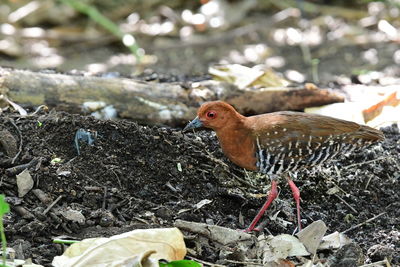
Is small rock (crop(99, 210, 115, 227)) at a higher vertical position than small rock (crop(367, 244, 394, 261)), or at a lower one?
higher

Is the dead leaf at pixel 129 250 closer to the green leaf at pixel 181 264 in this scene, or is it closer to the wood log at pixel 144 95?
the green leaf at pixel 181 264

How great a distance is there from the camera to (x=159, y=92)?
5.74 meters

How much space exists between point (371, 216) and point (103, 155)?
1.94 m

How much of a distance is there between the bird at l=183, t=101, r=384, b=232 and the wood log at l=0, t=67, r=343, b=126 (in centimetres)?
87

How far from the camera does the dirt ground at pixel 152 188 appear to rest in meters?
4.02

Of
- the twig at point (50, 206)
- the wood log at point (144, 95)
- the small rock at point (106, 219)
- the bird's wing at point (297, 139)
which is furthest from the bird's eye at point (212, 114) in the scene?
the twig at point (50, 206)

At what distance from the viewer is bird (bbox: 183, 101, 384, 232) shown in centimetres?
475

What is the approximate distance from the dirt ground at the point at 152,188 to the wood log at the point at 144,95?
353mm

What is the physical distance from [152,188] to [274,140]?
917 millimetres

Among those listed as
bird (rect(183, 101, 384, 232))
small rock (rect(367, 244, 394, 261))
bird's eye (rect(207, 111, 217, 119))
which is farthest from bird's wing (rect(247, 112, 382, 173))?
small rock (rect(367, 244, 394, 261))

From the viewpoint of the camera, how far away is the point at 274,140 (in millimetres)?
4773

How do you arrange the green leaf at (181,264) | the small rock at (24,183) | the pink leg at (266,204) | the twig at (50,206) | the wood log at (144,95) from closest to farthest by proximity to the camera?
the green leaf at (181,264), the twig at (50,206), the small rock at (24,183), the pink leg at (266,204), the wood log at (144,95)

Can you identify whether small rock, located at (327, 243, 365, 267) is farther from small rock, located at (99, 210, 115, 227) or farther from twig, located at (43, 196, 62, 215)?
twig, located at (43, 196, 62, 215)

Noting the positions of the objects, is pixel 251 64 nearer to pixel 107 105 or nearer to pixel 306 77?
pixel 306 77
